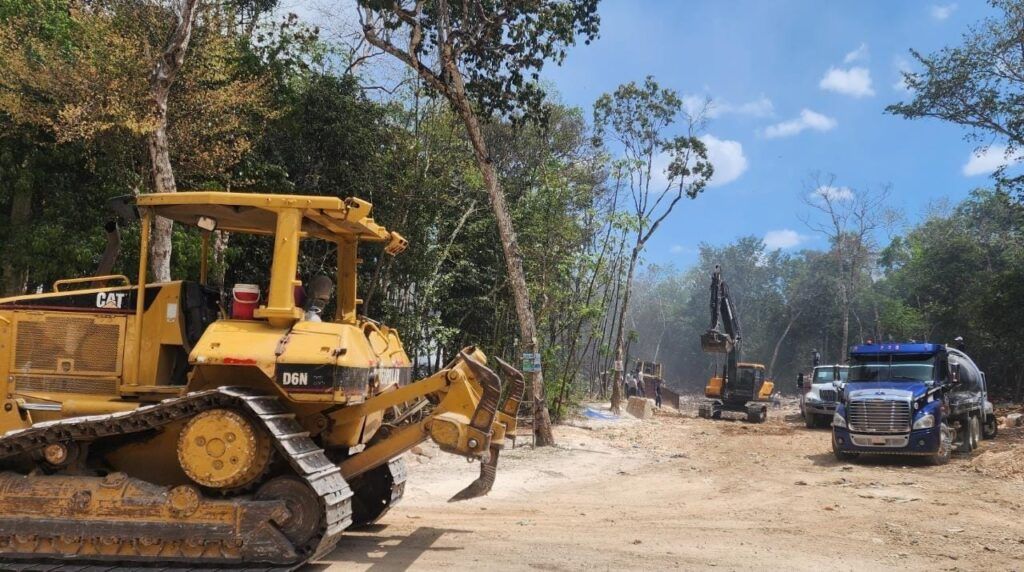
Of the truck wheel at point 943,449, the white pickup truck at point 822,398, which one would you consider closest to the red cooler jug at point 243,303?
the truck wheel at point 943,449

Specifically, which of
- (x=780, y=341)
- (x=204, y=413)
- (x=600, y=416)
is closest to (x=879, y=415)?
(x=600, y=416)

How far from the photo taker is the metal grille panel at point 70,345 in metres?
5.90

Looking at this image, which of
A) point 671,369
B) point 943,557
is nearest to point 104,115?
point 943,557

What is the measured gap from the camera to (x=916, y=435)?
42.5 feet

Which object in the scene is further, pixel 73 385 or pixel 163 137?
pixel 163 137

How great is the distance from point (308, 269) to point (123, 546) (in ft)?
31.9

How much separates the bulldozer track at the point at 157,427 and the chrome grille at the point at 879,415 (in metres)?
10.9

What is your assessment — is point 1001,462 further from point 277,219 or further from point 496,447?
point 277,219

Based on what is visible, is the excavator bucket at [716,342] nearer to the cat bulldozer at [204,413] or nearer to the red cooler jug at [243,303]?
the cat bulldozer at [204,413]

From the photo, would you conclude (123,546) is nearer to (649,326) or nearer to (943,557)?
(943,557)

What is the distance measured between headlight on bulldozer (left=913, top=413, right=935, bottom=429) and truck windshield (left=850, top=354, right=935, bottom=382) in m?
1.27

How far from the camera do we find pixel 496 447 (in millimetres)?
6402

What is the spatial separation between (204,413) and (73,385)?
4.96 ft

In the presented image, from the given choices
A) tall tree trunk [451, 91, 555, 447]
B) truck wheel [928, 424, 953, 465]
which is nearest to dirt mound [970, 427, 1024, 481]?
truck wheel [928, 424, 953, 465]
